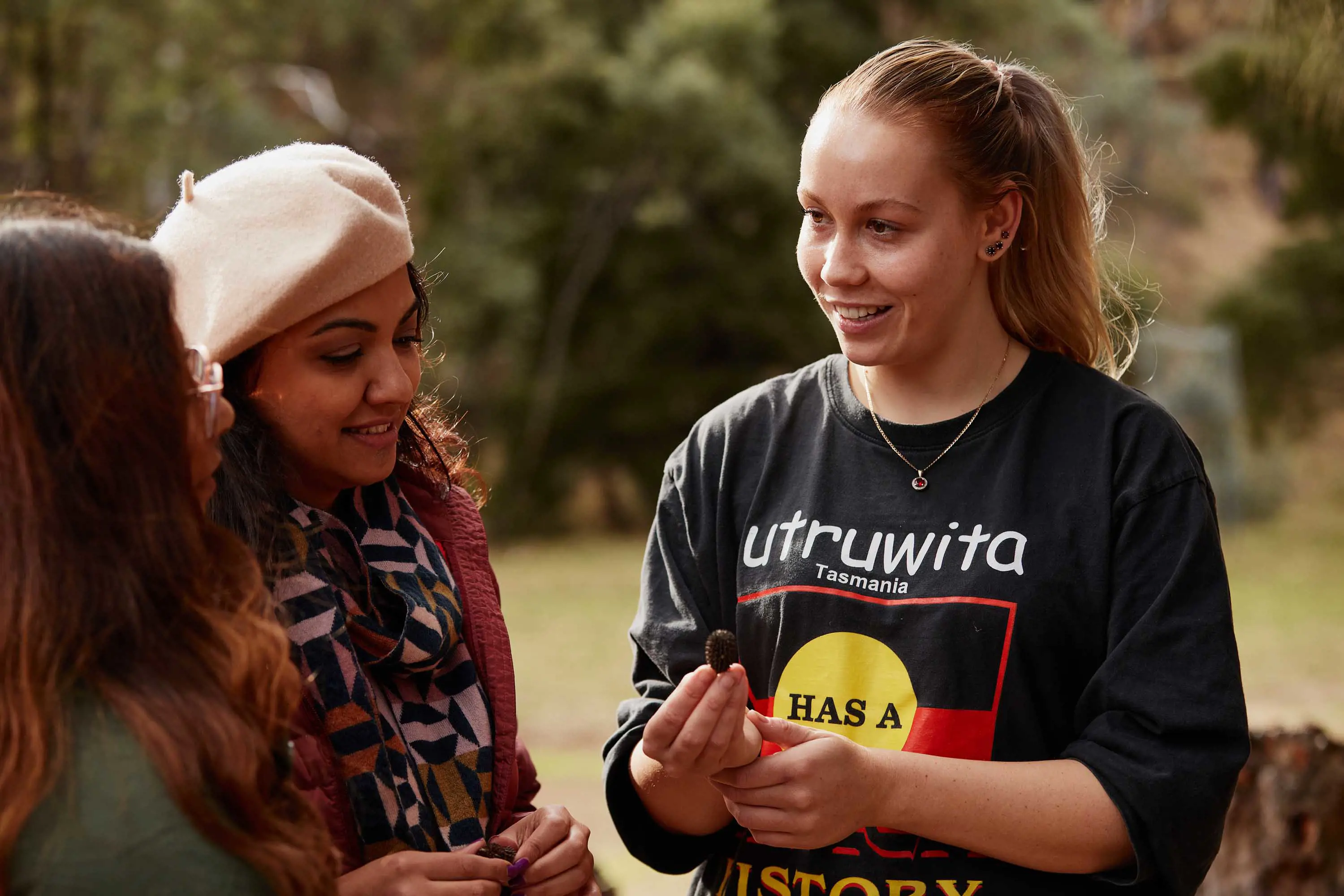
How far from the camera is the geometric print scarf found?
173 centimetres

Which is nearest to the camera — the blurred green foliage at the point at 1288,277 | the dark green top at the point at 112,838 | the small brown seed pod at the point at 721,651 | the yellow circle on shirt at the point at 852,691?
the dark green top at the point at 112,838

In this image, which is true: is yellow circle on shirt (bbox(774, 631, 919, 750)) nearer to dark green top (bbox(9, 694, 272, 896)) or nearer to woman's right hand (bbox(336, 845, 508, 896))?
woman's right hand (bbox(336, 845, 508, 896))

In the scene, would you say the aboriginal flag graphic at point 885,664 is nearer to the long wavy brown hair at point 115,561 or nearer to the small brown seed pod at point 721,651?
the small brown seed pod at point 721,651

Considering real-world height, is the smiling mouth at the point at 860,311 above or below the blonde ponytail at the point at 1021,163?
below

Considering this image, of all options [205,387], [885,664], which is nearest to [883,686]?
[885,664]

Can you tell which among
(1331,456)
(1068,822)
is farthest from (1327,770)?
(1331,456)

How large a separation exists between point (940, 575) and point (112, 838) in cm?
106

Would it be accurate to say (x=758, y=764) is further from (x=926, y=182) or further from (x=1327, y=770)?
(x=1327, y=770)

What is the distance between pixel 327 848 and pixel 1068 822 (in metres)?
0.90

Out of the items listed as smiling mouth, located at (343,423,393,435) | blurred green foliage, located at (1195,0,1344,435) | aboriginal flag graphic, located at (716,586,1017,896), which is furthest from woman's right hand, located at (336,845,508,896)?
blurred green foliage, located at (1195,0,1344,435)

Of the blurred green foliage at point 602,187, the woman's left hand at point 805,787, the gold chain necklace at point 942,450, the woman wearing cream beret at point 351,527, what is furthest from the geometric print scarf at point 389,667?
the blurred green foliage at point 602,187

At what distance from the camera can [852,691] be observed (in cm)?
185

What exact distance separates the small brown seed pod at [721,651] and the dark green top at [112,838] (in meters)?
0.58

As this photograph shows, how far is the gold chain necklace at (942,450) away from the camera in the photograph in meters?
1.91
